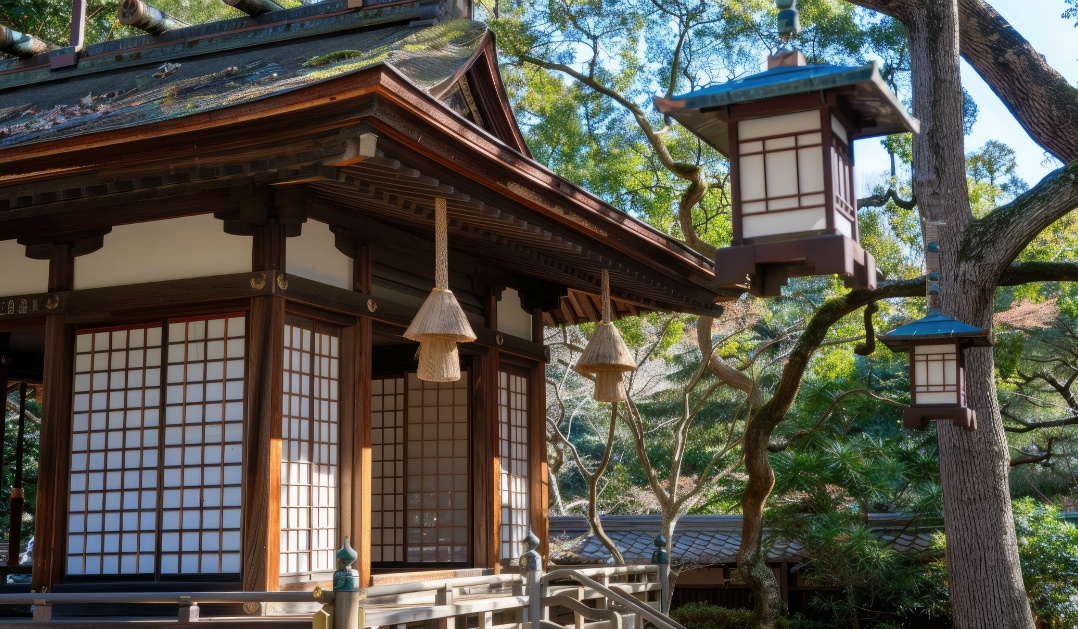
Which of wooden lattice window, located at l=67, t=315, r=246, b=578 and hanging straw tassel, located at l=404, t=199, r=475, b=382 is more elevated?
hanging straw tassel, located at l=404, t=199, r=475, b=382

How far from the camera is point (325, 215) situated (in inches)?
261

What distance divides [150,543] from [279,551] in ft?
3.00

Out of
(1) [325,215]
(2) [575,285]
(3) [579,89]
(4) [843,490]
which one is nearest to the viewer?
(1) [325,215]

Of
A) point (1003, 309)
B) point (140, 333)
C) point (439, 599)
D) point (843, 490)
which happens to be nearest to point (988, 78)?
point (843, 490)

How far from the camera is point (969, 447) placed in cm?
874

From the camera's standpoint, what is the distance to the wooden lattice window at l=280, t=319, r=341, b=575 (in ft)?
20.7

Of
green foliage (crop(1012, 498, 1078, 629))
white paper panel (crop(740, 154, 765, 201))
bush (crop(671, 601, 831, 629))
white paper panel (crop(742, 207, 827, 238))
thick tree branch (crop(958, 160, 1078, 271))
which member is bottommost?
bush (crop(671, 601, 831, 629))

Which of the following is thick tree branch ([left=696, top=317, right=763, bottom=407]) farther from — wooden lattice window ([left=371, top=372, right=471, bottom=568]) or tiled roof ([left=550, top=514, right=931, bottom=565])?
wooden lattice window ([left=371, top=372, right=471, bottom=568])

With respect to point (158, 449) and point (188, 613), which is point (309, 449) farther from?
point (188, 613)

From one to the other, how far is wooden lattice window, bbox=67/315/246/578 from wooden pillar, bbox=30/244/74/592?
59mm

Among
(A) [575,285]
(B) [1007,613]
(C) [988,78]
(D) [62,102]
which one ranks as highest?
(C) [988,78]

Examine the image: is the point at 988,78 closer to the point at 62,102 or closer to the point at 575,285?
the point at 575,285

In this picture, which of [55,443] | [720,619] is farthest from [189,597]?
[720,619]

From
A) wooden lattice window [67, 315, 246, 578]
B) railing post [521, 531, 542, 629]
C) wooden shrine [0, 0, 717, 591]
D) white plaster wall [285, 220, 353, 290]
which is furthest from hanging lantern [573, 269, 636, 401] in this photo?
wooden lattice window [67, 315, 246, 578]
